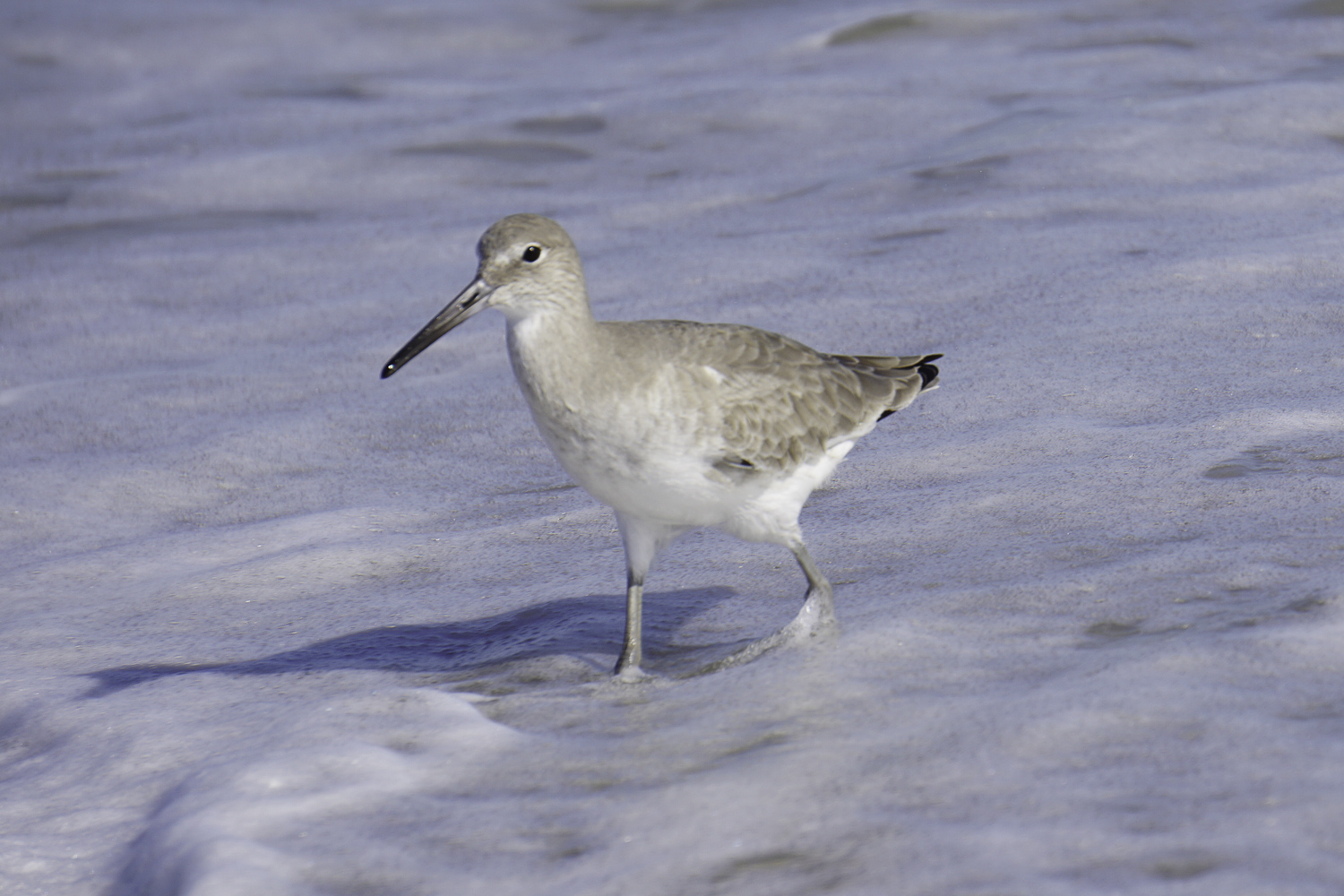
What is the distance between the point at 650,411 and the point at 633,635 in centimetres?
76

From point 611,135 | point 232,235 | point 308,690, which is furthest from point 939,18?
point 308,690

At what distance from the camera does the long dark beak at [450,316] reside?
15.5 feet

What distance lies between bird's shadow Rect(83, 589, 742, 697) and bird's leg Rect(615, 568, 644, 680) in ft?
0.47

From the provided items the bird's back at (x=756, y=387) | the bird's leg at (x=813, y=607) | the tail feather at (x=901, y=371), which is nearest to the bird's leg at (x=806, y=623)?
the bird's leg at (x=813, y=607)

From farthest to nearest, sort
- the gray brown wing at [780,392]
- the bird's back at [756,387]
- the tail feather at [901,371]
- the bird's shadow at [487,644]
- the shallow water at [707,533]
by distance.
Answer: the tail feather at [901,371] < the bird's shadow at [487,644] < the gray brown wing at [780,392] < the bird's back at [756,387] < the shallow water at [707,533]

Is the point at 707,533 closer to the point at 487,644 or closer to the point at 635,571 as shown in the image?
the point at 635,571

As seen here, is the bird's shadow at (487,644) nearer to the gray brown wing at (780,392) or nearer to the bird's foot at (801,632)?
the bird's foot at (801,632)

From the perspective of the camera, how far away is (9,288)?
29.8 ft

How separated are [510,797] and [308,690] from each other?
1.17m

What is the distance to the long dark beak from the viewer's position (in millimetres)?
4719

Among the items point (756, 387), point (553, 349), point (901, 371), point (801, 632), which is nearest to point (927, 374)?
point (901, 371)

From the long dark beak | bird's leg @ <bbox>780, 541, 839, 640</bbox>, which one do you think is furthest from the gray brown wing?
the long dark beak

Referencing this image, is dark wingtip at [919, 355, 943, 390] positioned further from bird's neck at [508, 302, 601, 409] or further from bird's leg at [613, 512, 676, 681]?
bird's neck at [508, 302, 601, 409]

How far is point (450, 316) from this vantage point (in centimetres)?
481
